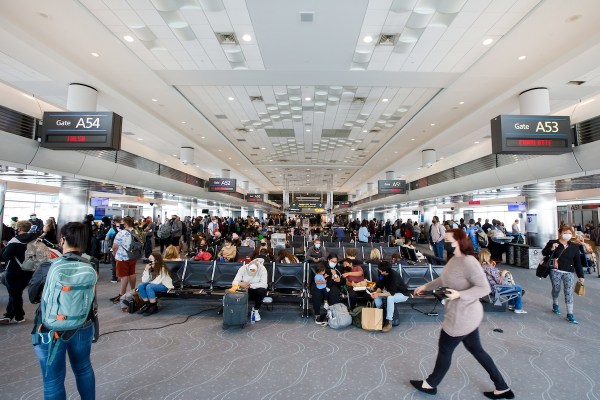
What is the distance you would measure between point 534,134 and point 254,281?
6.94 metres

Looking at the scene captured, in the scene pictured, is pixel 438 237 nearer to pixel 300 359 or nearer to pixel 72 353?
pixel 300 359

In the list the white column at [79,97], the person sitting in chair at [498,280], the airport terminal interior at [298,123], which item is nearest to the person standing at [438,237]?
the airport terminal interior at [298,123]

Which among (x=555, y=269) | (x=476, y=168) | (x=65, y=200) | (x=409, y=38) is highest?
(x=409, y=38)

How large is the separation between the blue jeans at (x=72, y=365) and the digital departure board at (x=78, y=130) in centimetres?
602

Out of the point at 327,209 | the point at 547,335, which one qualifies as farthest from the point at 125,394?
the point at 327,209

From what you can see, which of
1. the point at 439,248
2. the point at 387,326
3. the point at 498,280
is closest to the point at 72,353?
the point at 387,326

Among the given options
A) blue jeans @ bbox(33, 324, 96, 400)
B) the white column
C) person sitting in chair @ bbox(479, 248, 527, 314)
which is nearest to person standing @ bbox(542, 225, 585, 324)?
person sitting in chair @ bbox(479, 248, 527, 314)

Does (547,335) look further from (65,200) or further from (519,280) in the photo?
(65,200)

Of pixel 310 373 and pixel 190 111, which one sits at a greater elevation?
pixel 190 111

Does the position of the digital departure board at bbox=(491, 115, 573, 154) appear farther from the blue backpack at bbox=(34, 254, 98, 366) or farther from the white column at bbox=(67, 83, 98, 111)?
the white column at bbox=(67, 83, 98, 111)

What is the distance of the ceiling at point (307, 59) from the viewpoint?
5469 mm

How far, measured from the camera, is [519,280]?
34.4ft

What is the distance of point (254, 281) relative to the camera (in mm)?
6457

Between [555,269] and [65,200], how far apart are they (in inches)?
734
